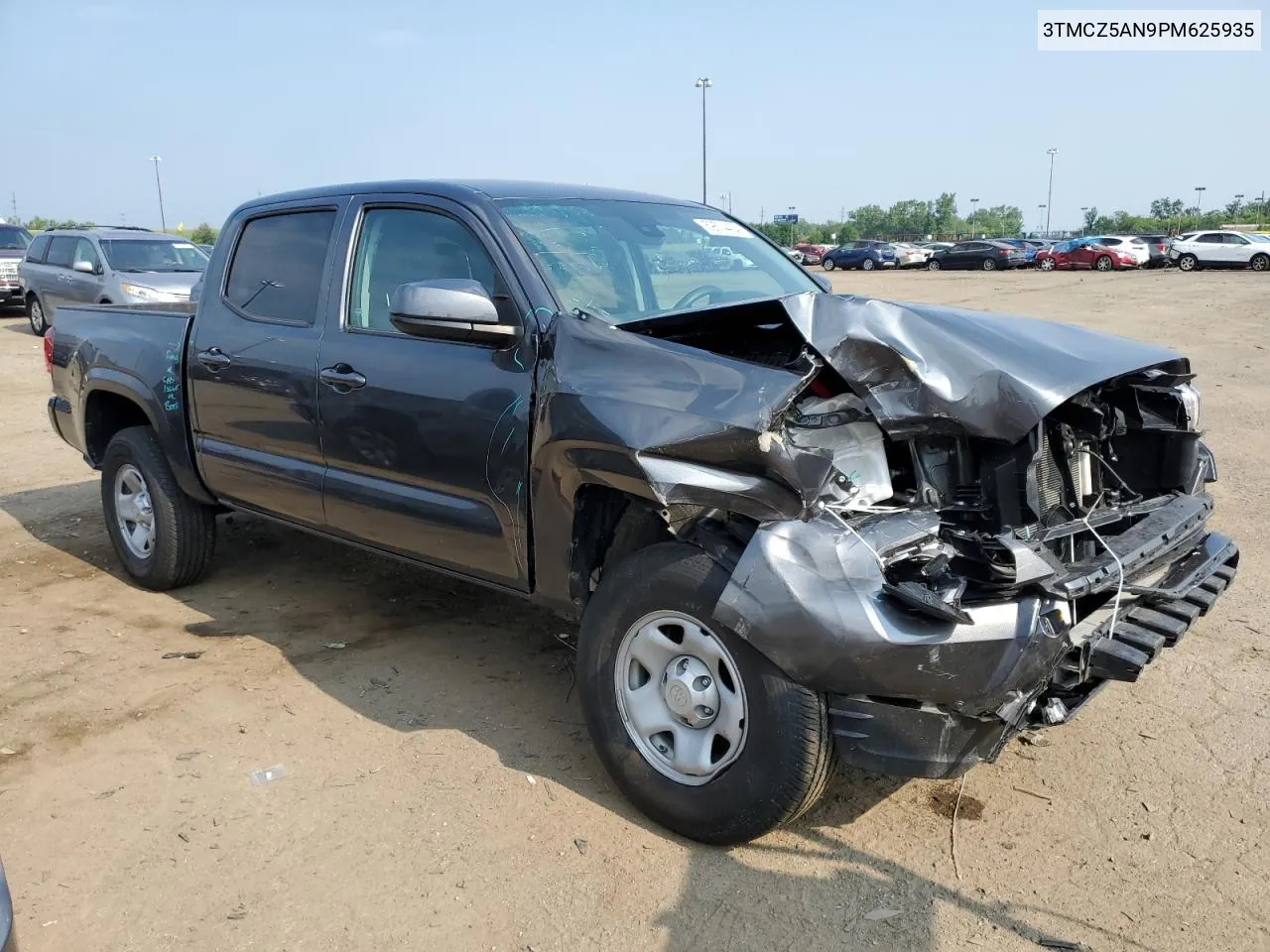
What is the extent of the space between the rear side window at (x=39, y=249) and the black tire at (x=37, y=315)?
625mm

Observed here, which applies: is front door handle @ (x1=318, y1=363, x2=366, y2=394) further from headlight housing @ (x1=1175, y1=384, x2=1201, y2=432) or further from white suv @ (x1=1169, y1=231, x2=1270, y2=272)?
white suv @ (x1=1169, y1=231, x2=1270, y2=272)

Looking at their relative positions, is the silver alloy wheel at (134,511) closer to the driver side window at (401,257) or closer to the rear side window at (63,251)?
the driver side window at (401,257)

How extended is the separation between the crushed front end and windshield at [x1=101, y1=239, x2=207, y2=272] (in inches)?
543

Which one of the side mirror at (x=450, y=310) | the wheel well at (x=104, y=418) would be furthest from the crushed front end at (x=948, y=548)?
the wheel well at (x=104, y=418)

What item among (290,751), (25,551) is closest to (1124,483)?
(290,751)

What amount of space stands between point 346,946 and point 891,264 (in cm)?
4648

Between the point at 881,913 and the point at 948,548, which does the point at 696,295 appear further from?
the point at 881,913

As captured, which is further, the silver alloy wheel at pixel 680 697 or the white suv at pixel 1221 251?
the white suv at pixel 1221 251

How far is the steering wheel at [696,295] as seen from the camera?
380 cm

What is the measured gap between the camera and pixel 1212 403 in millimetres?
9508

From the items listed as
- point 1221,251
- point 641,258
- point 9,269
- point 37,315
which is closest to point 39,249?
point 37,315

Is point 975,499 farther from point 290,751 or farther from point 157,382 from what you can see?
point 157,382

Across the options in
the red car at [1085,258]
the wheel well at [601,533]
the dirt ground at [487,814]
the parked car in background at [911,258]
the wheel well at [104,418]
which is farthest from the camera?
the parked car in background at [911,258]

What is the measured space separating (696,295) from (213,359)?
2.26 m
